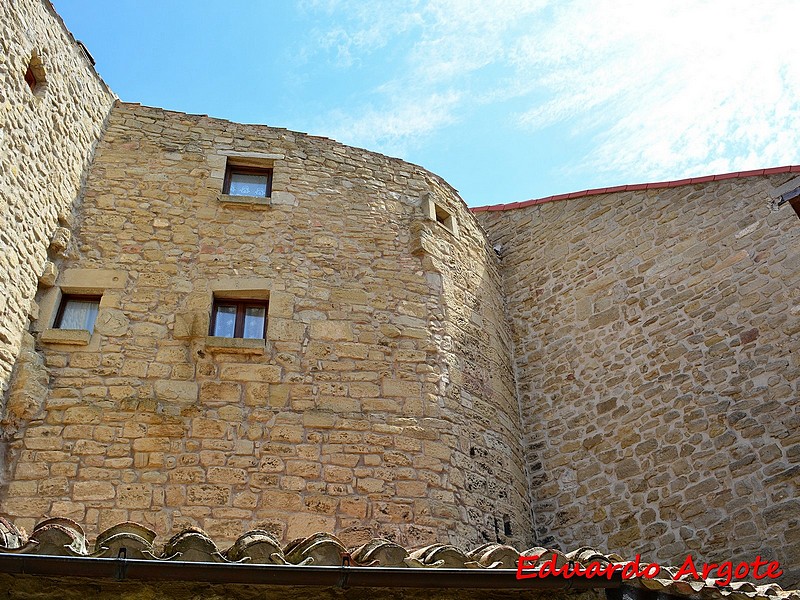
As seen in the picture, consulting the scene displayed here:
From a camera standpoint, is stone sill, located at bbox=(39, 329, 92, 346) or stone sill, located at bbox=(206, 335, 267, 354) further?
stone sill, located at bbox=(206, 335, 267, 354)

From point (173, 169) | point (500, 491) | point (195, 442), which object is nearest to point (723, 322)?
point (500, 491)

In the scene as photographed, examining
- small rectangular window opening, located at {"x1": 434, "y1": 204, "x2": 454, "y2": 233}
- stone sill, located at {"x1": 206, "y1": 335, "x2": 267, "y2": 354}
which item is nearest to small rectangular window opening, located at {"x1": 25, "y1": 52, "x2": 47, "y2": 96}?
stone sill, located at {"x1": 206, "y1": 335, "x2": 267, "y2": 354}

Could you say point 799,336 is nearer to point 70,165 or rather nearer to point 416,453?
point 416,453

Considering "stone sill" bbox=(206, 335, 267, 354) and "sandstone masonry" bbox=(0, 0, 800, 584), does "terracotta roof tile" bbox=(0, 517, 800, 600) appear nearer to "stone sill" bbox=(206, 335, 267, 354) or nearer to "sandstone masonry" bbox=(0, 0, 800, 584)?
"sandstone masonry" bbox=(0, 0, 800, 584)

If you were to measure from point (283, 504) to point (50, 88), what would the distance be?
4.33m

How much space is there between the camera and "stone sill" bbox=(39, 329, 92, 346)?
6156mm

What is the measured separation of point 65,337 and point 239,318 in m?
1.44

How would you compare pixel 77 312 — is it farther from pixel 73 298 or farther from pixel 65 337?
pixel 65 337

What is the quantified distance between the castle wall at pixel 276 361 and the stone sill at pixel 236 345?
0.06 ft

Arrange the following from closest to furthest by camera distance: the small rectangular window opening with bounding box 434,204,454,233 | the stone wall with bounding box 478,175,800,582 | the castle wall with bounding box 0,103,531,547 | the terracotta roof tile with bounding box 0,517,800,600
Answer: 1. the terracotta roof tile with bounding box 0,517,800,600
2. the castle wall with bounding box 0,103,531,547
3. the stone wall with bounding box 478,175,800,582
4. the small rectangular window opening with bounding box 434,204,454,233

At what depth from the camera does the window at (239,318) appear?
667cm

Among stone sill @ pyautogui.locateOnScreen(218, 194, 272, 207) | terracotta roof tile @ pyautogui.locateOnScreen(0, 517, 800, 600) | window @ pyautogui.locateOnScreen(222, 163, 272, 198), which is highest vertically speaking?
window @ pyautogui.locateOnScreen(222, 163, 272, 198)

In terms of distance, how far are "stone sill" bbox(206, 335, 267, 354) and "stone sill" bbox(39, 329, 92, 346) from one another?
→ 100 centimetres

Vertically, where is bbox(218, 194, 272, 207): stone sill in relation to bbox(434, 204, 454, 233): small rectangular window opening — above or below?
below
